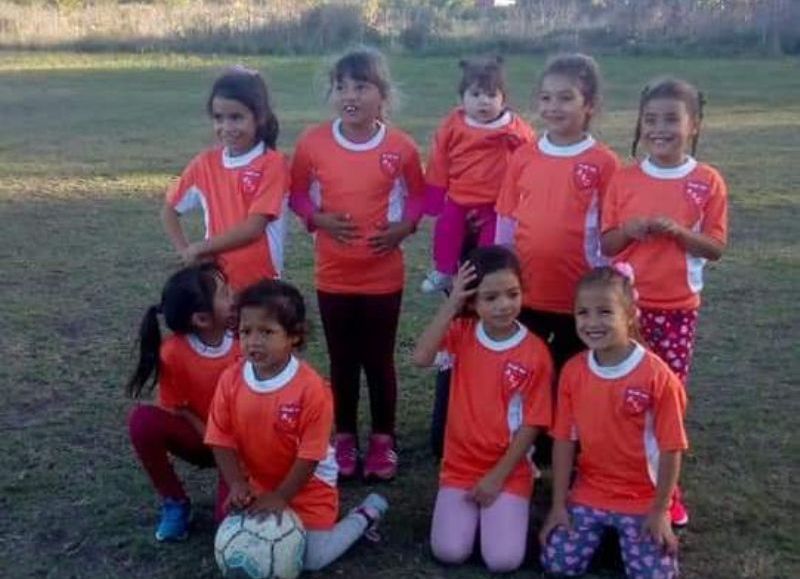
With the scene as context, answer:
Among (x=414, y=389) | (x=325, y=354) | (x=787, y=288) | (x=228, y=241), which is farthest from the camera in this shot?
(x=787, y=288)

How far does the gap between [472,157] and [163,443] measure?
61.2 inches

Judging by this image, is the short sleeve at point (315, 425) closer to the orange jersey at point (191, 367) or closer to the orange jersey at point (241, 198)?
the orange jersey at point (191, 367)

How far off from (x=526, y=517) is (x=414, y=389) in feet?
5.93

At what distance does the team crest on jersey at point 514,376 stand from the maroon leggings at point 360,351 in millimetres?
795

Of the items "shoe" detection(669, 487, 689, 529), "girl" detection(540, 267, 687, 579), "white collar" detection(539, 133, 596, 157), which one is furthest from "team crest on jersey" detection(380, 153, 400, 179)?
"shoe" detection(669, 487, 689, 529)

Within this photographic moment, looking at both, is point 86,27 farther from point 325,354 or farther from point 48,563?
point 48,563

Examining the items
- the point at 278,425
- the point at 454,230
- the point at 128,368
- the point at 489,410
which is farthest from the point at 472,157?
the point at 128,368

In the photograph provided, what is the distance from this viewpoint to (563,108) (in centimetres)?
461

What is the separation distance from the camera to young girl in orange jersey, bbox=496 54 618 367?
4.64 meters

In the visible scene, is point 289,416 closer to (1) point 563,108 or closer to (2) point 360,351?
(2) point 360,351

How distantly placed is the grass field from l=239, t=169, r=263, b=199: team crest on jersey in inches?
23.5

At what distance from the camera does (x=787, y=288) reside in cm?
815

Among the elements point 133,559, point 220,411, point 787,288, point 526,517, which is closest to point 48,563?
point 133,559

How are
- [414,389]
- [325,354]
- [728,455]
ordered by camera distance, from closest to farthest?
[728,455], [414,389], [325,354]
